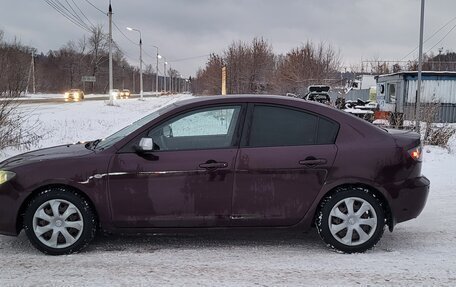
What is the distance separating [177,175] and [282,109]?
A: 128cm

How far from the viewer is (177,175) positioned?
4449 mm

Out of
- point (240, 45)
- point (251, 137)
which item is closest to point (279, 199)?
point (251, 137)

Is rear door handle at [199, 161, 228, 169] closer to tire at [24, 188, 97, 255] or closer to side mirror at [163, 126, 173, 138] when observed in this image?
side mirror at [163, 126, 173, 138]

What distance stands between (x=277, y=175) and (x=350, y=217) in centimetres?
84

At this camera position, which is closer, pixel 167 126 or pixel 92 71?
pixel 167 126

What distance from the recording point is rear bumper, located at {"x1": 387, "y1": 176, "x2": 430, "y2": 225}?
457 cm

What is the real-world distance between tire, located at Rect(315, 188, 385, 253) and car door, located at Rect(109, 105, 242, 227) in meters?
0.99

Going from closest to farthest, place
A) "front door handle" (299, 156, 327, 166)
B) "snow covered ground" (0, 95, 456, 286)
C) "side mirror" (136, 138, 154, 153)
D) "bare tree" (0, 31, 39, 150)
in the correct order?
"snow covered ground" (0, 95, 456, 286)
"side mirror" (136, 138, 154, 153)
"front door handle" (299, 156, 327, 166)
"bare tree" (0, 31, 39, 150)

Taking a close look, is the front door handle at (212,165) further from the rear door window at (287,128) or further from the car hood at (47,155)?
the car hood at (47,155)

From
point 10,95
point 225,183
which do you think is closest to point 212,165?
point 225,183

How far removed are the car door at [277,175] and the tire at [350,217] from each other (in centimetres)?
22

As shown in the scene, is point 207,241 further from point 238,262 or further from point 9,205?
point 9,205

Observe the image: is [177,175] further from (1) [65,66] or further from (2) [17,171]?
(1) [65,66]

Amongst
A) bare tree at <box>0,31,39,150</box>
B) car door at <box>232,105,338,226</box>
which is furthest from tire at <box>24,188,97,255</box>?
bare tree at <box>0,31,39,150</box>
